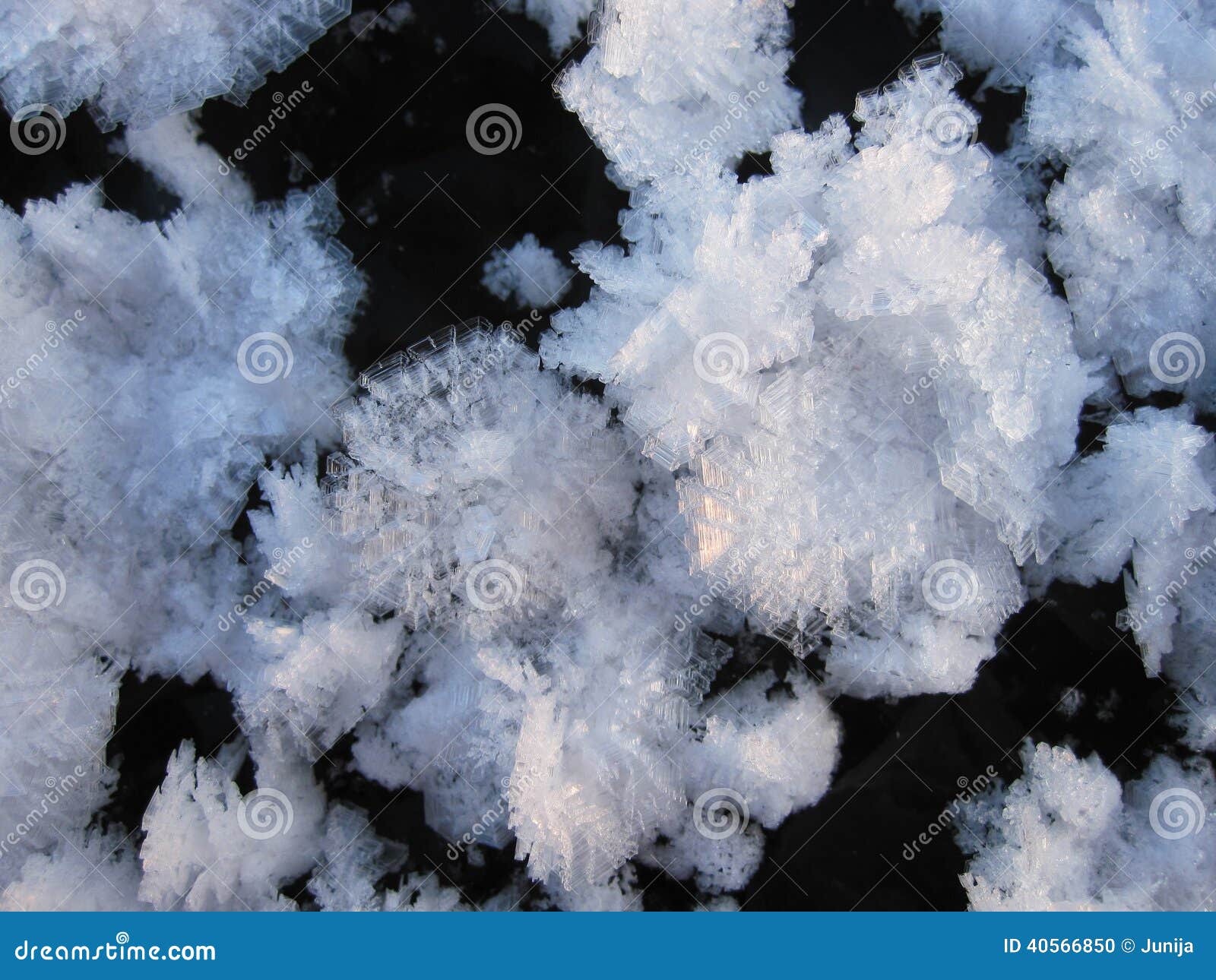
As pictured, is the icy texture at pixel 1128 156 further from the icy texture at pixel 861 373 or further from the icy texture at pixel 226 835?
the icy texture at pixel 226 835

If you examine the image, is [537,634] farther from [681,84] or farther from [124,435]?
[681,84]

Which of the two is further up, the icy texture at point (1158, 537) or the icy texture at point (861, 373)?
the icy texture at point (861, 373)

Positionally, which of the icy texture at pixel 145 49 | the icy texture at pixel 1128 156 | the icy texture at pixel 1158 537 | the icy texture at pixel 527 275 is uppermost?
the icy texture at pixel 145 49

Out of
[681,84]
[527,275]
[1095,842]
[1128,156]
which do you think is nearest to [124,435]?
[527,275]

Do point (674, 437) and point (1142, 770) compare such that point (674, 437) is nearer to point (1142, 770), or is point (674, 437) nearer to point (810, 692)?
point (810, 692)

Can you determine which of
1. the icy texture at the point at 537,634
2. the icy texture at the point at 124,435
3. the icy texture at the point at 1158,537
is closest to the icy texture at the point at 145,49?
the icy texture at the point at 124,435

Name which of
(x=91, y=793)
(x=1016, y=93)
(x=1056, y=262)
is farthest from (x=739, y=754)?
(x=1016, y=93)
